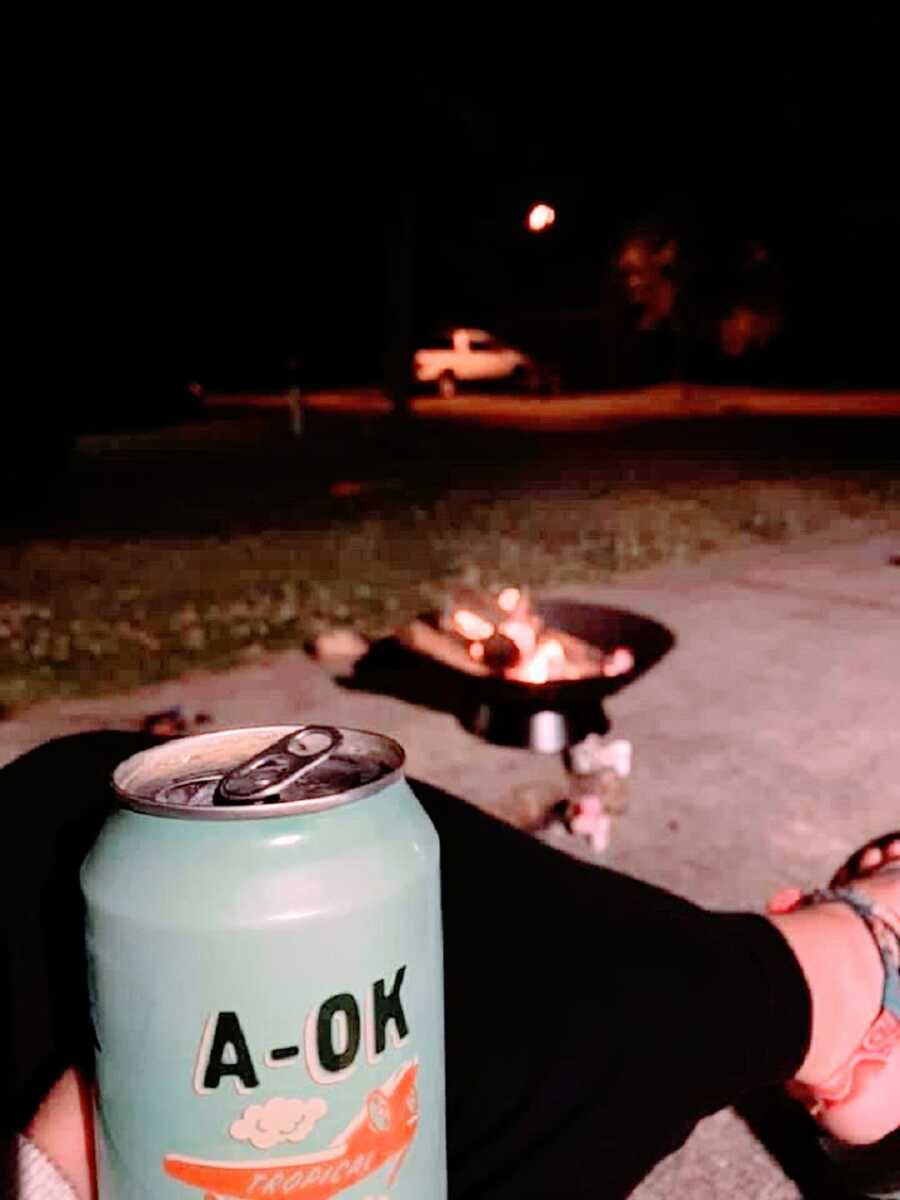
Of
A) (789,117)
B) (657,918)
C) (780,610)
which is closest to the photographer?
(657,918)

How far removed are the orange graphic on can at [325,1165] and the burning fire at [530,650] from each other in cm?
228

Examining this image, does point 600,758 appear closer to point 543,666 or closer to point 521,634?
point 543,666

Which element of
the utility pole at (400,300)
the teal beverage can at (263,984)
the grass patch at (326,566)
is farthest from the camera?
the utility pole at (400,300)

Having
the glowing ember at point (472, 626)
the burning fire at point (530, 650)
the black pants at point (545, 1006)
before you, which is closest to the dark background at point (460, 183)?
the glowing ember at point (472, 626)

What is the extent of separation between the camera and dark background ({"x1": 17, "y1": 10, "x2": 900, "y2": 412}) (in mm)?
8203

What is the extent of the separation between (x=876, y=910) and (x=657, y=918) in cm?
43

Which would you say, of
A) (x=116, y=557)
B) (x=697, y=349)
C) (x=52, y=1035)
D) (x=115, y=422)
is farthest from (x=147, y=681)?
(x=697, y=349)

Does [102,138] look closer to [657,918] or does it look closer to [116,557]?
[116,557]

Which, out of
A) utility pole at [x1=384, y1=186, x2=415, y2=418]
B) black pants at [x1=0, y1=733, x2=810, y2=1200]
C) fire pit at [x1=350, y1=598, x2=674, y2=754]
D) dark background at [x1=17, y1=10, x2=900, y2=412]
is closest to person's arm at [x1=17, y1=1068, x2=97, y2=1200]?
black pants at [x1=0, y1=733, x2=810, y2=1200]

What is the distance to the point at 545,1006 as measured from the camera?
4.63 ft

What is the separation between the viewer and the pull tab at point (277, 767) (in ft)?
3.48

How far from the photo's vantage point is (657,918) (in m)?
1.55

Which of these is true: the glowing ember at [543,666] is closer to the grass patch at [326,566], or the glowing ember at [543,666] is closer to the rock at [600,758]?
the rock at [600,758]

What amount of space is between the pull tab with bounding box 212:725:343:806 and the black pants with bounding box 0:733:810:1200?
1.21 feet
